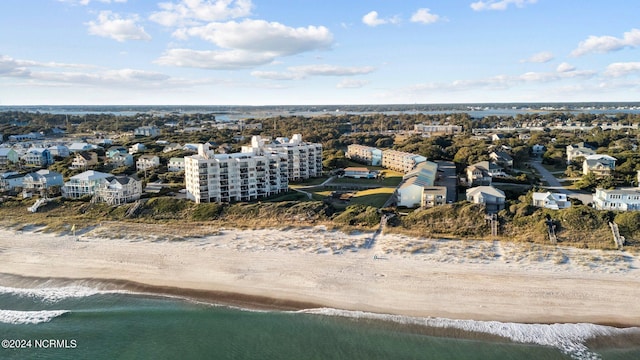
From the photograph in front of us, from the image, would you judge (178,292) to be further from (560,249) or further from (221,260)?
(560,249)

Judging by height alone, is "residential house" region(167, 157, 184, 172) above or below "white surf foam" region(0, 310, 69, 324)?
above

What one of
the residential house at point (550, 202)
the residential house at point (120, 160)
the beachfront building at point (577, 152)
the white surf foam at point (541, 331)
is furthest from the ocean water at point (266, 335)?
the beachfront building at point (577, 152)

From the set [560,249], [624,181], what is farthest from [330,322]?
[624,181]

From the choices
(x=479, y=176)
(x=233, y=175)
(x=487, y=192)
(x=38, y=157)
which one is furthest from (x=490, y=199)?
(x=38, y=157)

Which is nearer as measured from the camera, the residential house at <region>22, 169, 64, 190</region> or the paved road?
the paved road

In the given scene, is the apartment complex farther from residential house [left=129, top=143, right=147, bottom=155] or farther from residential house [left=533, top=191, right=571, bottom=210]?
residential house [left=129, top=143, right=147, bottom=155]

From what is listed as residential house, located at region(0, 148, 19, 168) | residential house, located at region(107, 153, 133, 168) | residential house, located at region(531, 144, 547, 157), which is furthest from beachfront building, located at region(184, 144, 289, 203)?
residential house, located at region(531, 144, 547, 157)

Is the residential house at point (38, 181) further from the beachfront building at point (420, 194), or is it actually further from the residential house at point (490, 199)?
the residential house at point (490, 199)
